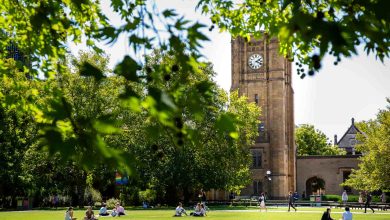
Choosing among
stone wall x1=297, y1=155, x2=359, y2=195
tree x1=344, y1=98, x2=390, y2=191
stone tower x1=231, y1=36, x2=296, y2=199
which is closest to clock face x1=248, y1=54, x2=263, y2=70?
stone tower x1=231, y1=36, x2=296, y2=199

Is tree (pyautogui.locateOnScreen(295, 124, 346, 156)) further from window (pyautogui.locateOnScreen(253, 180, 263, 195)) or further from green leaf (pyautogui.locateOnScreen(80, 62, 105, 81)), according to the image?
green leaf (pyautogui.locateOnScreen(80, 62, 105, 81))

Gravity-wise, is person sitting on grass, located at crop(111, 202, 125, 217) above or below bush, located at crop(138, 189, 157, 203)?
below

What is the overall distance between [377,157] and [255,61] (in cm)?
3013

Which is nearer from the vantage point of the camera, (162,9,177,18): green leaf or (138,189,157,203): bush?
(162,9,177,18): green leaf

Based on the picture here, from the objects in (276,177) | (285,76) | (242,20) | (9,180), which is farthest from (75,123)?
(285,76)

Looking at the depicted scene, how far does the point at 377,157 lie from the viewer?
43500mm

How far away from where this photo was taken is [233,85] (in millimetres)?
71312

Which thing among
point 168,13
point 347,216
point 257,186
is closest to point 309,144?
point 257,186

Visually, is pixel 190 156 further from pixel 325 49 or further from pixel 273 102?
pixel 325 49

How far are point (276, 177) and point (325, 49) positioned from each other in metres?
65.3

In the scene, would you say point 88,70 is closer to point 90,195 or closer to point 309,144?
point 90,195

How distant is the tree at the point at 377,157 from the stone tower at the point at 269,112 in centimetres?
2025

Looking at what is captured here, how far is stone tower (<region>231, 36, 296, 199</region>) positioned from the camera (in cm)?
6731

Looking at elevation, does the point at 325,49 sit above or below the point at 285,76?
below
